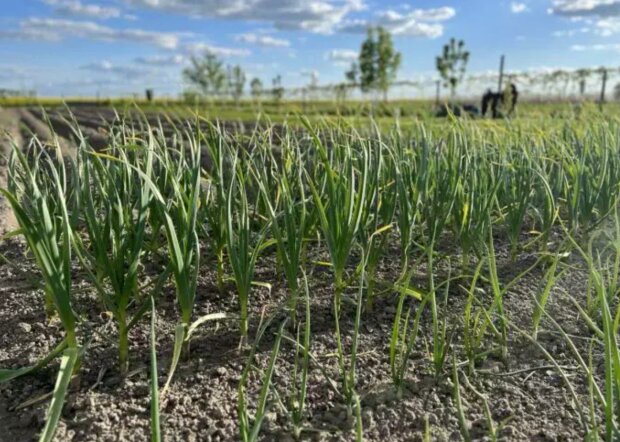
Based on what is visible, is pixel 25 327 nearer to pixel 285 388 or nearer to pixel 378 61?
pixel 285 388

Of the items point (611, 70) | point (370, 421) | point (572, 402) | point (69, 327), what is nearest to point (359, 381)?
point (370, 421)

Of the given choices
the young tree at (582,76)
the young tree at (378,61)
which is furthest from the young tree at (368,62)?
the young tree at (582,76)

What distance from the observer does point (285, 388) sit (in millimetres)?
1311

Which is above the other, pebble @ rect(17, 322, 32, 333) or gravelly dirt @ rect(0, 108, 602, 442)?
pebble @ rect(17, 322, 32, 333)

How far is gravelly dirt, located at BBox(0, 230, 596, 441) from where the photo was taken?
1.17 metres

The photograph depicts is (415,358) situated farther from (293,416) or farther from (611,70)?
(611,70)

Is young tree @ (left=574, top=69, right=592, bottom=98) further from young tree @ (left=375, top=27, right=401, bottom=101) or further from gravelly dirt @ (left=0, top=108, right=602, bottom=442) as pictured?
gravelly dirt @ (left=0, top=108, right=602, bottom=442)

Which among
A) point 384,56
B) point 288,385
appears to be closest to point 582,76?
point 384,56

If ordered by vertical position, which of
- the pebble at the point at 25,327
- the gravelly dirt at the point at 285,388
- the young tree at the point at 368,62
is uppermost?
the young tree at the point at 368,62

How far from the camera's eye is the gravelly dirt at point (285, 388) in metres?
1.17

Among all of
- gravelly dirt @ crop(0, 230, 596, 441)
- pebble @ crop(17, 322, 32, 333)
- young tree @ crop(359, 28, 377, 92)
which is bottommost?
gravelly dirt @ crop(0, 230, 596, 441)

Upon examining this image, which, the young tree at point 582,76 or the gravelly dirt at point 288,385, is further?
the young tree at point 582,76

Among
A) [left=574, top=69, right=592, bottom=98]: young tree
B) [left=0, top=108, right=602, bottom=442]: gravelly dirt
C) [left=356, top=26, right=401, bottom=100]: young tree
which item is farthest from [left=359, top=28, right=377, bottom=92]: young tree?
[left=0, top=108, right=602, bottom=442]: gravelly dirt

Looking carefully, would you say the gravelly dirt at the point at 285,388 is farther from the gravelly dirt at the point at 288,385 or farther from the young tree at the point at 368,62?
the young tree at the point at 368,62
